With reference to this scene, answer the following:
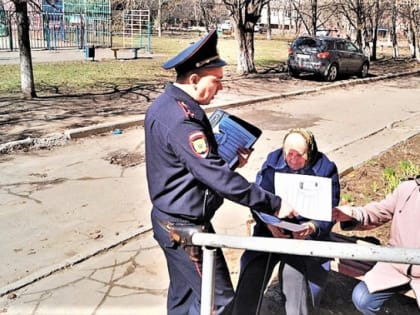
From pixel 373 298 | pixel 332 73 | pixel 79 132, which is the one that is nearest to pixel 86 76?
pixel 79 132

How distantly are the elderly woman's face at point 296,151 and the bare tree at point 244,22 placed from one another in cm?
1493

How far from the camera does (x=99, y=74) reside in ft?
54.3

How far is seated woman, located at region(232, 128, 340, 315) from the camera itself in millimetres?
2859

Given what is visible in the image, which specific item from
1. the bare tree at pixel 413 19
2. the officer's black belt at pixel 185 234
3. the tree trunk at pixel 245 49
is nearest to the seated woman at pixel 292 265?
the officer's black belt at pixel 185 234

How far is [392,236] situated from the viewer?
9.78ft

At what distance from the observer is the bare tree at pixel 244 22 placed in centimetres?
1725

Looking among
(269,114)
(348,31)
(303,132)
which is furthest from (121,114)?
(348,31)

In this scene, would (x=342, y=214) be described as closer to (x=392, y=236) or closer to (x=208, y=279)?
(x=392, y=236)

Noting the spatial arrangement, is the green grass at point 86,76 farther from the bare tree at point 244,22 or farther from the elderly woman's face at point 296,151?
the elderly woman's face at point 296,151

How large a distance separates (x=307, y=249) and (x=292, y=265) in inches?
45.5

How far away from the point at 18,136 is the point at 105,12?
23487 millimetres

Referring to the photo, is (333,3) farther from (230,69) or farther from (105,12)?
(105,12)

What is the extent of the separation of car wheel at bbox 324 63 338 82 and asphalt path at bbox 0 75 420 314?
7.83 m

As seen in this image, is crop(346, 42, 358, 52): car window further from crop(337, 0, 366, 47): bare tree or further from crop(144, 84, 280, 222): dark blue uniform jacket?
crop(144, 84, 280, 222): dark blue uniform jacket
